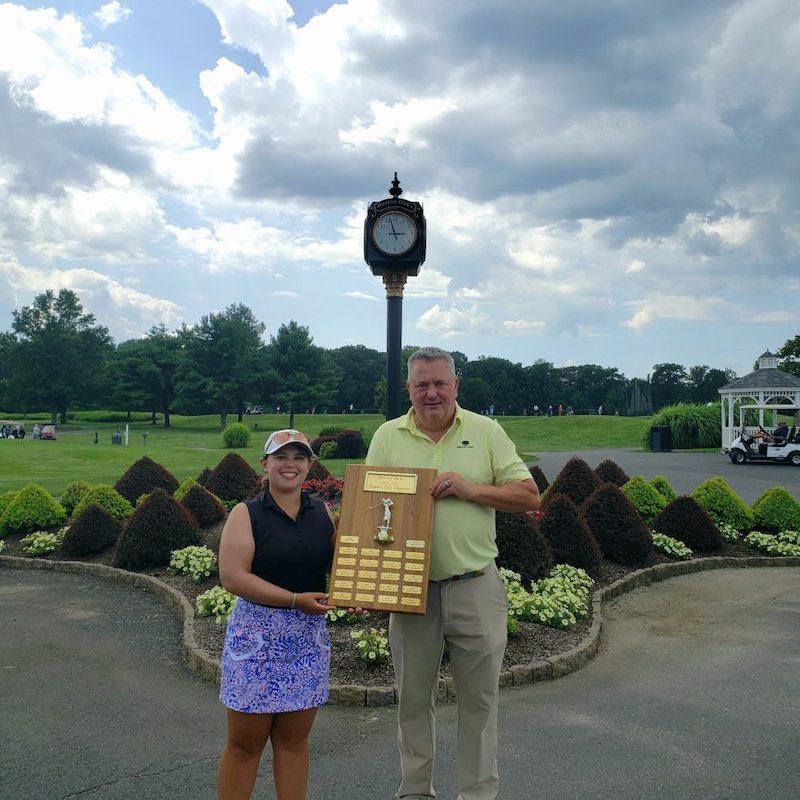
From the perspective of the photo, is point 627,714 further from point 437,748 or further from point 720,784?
point 437,748

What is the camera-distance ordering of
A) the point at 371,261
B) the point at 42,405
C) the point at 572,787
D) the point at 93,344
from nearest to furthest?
the point at 572,787, the point at 371,261, the point at 42,405, the point at 93,344

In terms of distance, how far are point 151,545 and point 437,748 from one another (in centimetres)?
563

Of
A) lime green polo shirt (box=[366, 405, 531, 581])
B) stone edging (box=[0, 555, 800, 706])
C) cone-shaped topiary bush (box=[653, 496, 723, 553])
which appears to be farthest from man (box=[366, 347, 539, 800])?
cone-shaped topiary bush (box=[653, 496, 723, 553])

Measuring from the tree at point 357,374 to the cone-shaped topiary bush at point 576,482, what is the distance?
8520cm

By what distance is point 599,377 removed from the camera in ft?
364

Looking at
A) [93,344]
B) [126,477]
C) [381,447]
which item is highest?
[93,344]

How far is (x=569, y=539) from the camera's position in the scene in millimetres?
8367

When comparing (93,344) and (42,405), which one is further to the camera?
(93,344)

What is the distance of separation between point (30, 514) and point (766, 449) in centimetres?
2366

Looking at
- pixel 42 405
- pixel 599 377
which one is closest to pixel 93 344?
pixel 42 405

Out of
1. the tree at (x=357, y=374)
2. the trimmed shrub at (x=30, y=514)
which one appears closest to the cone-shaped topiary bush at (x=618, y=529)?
the trimmed shrub at (x=30, y=514)

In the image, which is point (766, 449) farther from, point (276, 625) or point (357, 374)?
point (357, 374)

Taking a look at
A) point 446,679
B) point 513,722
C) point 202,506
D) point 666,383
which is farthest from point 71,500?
point 666,383

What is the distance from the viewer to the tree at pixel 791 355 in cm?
4469
